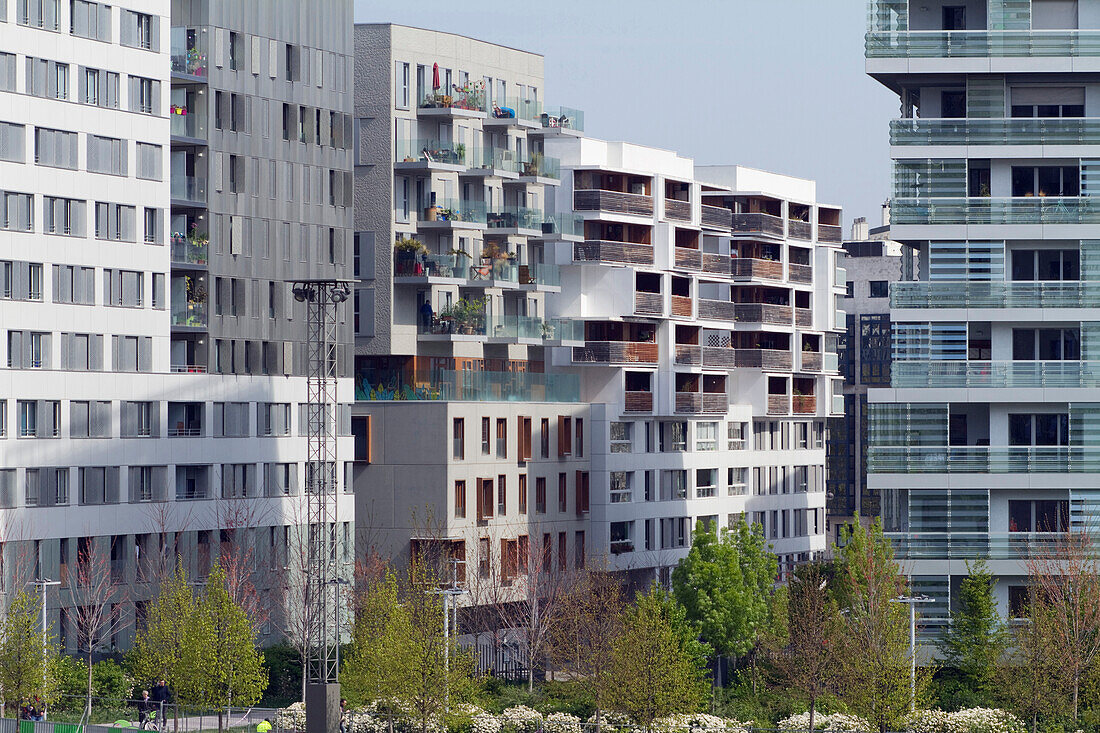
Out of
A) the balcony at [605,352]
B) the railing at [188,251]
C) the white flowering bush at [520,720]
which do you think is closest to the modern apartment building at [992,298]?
the white flowering bush at [520,720]

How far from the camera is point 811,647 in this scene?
77.1 meters

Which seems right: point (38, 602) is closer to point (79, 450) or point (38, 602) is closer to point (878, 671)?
point (79, 450)

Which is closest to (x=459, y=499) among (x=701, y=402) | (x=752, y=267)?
(x=701, y=402)

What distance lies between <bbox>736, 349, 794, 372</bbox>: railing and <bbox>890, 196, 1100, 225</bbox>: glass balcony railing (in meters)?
63.2

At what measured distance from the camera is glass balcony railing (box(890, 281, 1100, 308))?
262 ft

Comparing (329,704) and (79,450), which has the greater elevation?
(79,450)

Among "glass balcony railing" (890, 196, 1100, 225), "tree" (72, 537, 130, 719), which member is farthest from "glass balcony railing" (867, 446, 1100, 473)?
"tree" (72, 537, 130, 719)

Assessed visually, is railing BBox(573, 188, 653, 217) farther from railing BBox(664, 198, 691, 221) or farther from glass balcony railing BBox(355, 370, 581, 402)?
glass balcony railing BBox(355, 370, 581, 402)

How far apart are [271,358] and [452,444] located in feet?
31.8

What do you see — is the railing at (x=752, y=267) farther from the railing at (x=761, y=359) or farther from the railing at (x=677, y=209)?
the railing at (x=677, y=209)

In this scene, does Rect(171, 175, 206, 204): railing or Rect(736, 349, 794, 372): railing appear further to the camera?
Rect(736, 349, 794, 372): railing

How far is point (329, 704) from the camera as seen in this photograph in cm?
7062

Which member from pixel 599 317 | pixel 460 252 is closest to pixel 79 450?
pixel 460 252

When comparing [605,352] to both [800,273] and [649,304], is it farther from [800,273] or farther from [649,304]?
[800,273]
